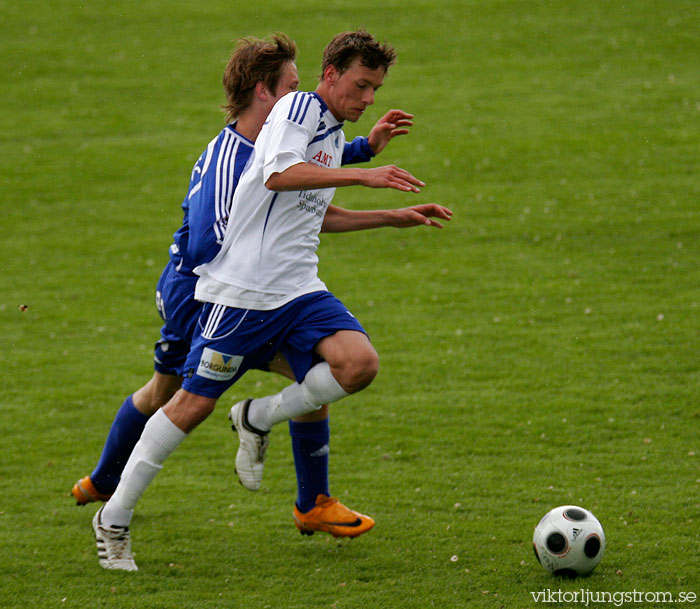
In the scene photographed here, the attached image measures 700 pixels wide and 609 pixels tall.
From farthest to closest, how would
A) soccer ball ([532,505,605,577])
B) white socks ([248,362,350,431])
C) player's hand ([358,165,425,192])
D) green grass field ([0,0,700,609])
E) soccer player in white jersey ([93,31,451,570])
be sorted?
1. green grass field ([0,0,700,609])
2. white socks ([248,362,350,431])
3. soccer player in white jersey ([93,31,451,570])
4. soccer ball ([532,505,605,577])
5. player's hand ([358,165,425,192])

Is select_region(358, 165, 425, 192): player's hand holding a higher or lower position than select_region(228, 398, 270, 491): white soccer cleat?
higher

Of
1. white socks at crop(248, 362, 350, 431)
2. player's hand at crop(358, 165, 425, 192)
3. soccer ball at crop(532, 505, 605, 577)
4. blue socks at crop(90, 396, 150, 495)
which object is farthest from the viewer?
blue socks at crop(90, 396, 150, 495)

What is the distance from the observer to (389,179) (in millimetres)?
3723

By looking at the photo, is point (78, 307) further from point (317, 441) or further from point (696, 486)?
point (696, 486)

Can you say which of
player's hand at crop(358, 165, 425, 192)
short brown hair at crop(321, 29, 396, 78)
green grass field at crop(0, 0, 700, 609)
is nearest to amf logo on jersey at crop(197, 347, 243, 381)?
green grass field at crop(0, 0, 700, 609)

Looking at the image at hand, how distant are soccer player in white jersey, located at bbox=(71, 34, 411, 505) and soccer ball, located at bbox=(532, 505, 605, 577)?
1.15m

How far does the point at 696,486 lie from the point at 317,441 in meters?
2.00

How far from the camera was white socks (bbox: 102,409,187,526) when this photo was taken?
4262mm

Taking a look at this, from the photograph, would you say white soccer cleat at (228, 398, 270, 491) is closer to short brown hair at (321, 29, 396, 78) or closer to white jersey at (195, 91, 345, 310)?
white jersey at (195, 91, 345, 310)

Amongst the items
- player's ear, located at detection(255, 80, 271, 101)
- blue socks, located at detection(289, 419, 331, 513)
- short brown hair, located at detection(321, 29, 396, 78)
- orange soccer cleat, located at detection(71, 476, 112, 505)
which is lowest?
orange soccer cleat, located at detection(71, 476, 112, 505)

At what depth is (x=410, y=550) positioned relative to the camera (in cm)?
450

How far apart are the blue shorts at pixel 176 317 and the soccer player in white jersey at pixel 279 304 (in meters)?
0.15

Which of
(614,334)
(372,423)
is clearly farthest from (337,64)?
(614,334)

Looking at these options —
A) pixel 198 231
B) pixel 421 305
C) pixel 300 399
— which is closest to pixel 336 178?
pixel 198 231
